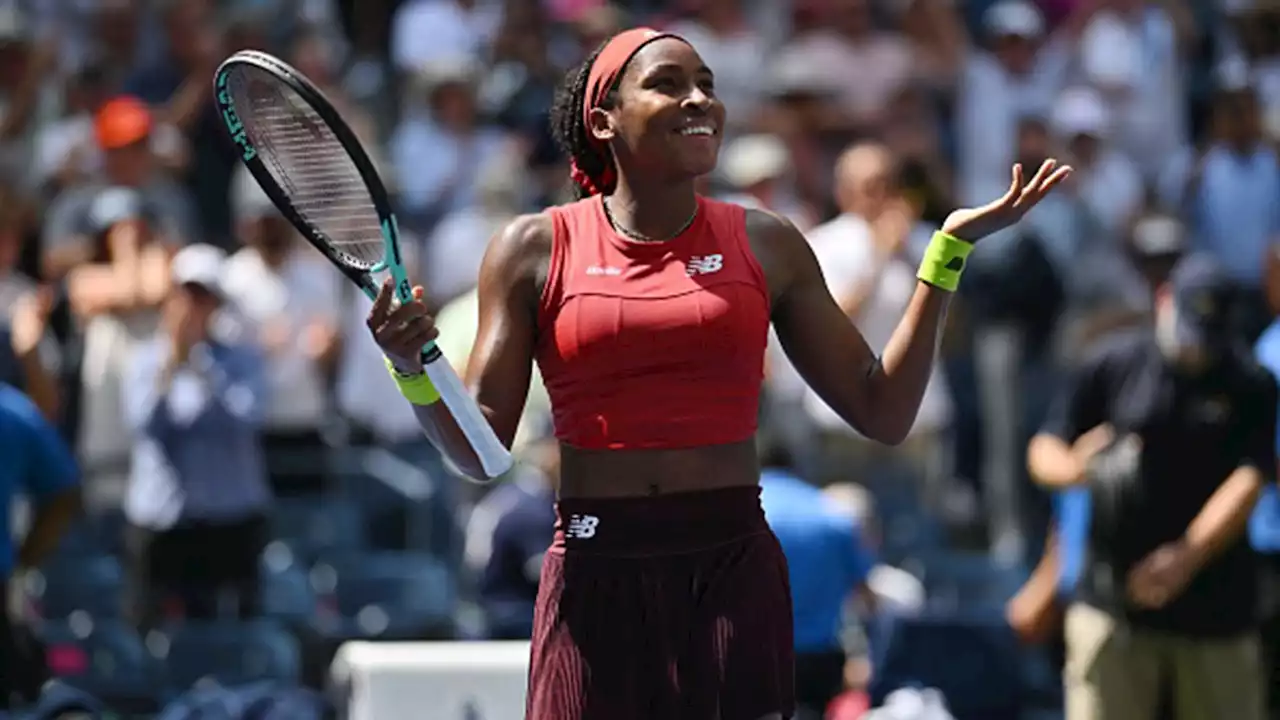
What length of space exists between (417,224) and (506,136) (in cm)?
63

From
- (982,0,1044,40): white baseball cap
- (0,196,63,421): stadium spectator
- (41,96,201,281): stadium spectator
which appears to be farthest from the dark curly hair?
(982,0,1044,40): white baseball cap

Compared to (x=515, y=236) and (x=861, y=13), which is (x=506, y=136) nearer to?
(x=861, y=13)

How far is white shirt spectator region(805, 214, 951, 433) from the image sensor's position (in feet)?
31.5

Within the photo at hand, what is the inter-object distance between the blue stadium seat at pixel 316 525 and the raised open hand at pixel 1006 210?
5.74 m

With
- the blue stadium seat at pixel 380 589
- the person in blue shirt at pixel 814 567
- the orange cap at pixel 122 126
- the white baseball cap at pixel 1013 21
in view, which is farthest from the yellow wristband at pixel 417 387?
the white baseball cap at pixel 1013 21

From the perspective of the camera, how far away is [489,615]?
827cm

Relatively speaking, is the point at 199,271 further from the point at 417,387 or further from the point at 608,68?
the point at 417,387

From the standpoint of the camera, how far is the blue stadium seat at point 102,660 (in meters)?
8.20

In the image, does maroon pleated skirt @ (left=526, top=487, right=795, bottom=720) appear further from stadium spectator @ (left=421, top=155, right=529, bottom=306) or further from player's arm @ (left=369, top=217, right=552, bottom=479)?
stadium spectator @ (left=421, top=155, right=529, bottom=306)

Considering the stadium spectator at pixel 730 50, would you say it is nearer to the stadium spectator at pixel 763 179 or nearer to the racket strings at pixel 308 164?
the stadium spectator at pixel 763 179

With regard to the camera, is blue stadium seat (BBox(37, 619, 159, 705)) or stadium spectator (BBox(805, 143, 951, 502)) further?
stadium spectator (BBox(805, 143, 951, 502))

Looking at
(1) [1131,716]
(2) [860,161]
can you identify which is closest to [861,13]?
(2) [860,161]

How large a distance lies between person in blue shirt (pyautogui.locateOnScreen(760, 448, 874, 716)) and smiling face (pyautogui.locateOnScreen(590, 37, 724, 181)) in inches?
140

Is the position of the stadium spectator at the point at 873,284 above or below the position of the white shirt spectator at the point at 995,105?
below
